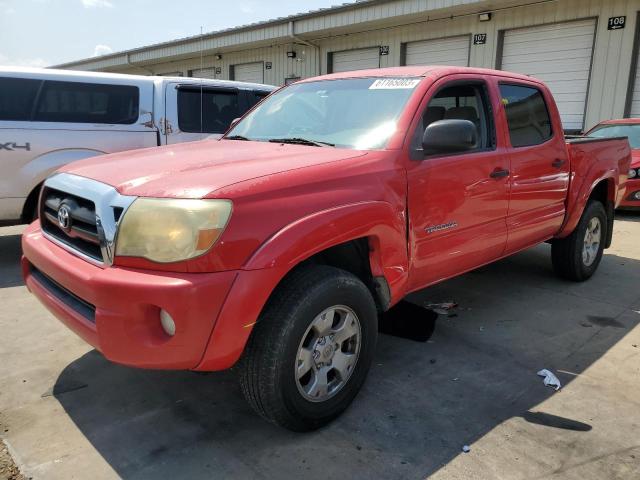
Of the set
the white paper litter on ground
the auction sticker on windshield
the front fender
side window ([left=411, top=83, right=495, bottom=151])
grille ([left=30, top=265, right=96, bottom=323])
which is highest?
the auction sticker on windshield

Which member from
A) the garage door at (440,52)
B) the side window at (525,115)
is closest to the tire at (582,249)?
the side window at (525,115)

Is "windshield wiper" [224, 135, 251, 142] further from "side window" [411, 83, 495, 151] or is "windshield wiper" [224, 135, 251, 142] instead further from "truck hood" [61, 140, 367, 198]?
"side window" [411, 83, 495, 151]

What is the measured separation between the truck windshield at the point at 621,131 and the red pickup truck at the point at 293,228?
6.41m

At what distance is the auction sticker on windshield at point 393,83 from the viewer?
10.4 feet

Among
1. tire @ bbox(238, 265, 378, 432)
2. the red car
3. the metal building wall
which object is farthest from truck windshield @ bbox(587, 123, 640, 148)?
tire @ bbox(238, 265, 378, 432)

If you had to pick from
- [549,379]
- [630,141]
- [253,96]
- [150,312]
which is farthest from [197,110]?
[630,141]

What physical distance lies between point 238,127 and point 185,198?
5.96 feet

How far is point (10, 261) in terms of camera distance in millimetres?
5531

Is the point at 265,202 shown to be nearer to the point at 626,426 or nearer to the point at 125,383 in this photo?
the point at 125,383

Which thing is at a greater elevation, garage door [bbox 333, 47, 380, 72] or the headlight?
→ garage door [bbox 333, 47, 380, 72]

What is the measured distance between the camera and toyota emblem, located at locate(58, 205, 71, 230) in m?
2.54

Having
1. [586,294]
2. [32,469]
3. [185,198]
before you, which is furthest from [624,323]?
[32,469]

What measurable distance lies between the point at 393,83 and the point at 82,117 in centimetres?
389

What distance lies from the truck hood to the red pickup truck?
0.05 feet
